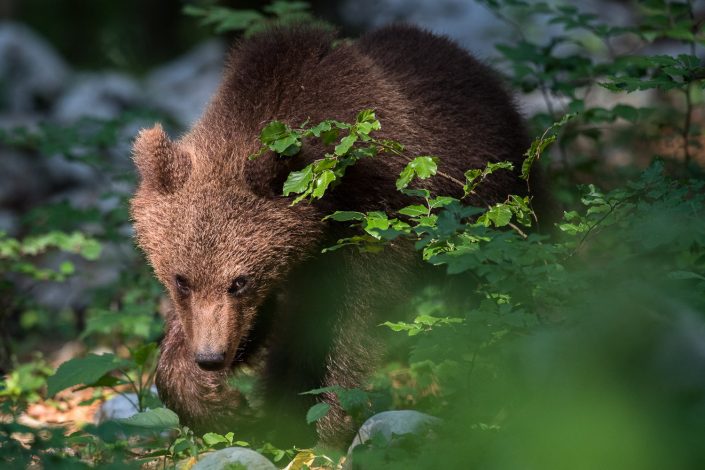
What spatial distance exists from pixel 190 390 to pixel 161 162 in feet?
4.01

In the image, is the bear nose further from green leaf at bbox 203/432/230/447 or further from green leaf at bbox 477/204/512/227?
green leaf at bbox 477/204/512/227

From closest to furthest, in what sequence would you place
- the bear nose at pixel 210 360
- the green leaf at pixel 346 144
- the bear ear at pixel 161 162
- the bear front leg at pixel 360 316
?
the green leaf at pixel 346 144
the bear nose at pixel 210 360
the bear ear at pixel 161 162
the bear front leg at pixel 360 316

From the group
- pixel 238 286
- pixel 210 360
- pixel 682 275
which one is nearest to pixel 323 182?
pixel 238 286

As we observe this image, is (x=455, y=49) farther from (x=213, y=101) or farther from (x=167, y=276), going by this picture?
(x=167, y=276)

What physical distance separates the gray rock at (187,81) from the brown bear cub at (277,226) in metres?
7.62

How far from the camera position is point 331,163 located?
375cm

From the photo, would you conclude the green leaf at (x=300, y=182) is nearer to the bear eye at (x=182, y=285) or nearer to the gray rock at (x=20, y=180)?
the bear eye at (x=182, y=285)

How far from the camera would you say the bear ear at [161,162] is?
4359 millimetres

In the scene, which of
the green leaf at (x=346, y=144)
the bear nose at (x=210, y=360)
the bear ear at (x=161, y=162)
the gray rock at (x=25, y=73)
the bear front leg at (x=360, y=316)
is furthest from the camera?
the gray rock at (x=25, y=73)

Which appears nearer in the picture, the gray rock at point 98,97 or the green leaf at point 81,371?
the green leaf at point 81,371

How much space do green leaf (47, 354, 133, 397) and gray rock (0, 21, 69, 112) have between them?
366 inches

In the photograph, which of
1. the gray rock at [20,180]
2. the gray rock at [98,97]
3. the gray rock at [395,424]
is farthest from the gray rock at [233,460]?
the gray rock at [98,97]

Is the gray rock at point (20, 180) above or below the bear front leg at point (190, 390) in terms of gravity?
below

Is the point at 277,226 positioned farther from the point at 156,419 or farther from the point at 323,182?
the point at 156,419
